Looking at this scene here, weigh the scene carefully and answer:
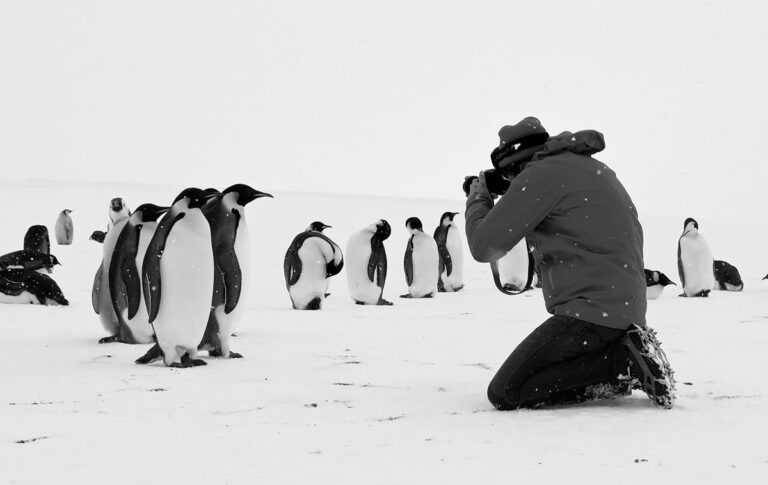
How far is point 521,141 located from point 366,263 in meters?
6.59

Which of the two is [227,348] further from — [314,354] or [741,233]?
[741,233]

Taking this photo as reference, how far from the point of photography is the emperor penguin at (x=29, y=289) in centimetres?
898

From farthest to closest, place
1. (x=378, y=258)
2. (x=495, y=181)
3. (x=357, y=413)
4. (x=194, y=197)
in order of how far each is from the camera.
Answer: (x=378, y=258), (x=194, y=197), (x=495, y=181), (x=357, y=413)

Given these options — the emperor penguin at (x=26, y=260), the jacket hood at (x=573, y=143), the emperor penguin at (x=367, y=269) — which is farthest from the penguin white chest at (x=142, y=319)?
the emperor penguin at (x=367, y=269)

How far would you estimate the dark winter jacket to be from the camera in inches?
137

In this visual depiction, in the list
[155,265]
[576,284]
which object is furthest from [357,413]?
[155,265]

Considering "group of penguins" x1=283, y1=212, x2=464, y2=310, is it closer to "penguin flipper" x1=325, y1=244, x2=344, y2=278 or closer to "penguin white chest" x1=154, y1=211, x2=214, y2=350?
"penguin flipper" x1=325, y1=244, x2=344, y2=278

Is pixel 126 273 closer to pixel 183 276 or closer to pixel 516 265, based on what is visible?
pixel 183 276

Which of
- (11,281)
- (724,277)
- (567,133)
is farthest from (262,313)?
(724,277)

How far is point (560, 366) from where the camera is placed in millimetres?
3453

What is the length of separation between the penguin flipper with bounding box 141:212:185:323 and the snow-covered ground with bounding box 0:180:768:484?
356 millimetres

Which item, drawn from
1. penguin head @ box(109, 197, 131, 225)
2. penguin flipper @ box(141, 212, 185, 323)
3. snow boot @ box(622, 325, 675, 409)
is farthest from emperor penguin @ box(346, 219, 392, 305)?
snow boot @ box(622, 325, 675, 409)

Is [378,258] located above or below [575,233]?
below

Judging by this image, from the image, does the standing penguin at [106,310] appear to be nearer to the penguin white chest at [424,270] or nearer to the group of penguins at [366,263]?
the group of penguins at [366,263]
